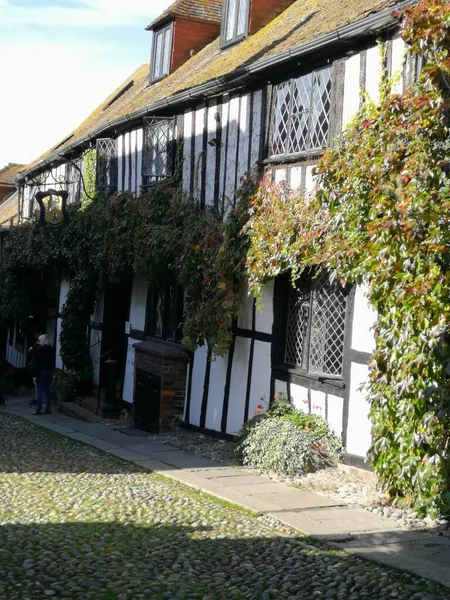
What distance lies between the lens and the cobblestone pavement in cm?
558

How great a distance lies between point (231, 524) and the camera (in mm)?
7441

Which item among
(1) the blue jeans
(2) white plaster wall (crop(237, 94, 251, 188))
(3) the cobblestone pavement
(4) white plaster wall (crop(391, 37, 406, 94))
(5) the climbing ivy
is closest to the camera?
(3) the cobblestone pavement

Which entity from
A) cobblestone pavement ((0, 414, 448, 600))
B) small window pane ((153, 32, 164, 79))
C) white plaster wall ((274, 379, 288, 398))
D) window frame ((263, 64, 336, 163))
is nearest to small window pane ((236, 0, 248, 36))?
small window pane ((153, 32, 164, 79))

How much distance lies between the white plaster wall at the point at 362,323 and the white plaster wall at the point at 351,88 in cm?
202

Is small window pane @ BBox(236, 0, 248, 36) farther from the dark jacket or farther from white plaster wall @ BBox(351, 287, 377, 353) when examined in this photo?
white plaster wall @ BBox(351, 287, 377, 353)

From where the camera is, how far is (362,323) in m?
9.22

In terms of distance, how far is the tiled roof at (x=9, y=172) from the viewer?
1261 inches

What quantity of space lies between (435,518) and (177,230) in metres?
6.60

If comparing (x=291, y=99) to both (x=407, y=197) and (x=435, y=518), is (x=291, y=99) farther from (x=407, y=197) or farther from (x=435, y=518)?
(x=435, y=518)

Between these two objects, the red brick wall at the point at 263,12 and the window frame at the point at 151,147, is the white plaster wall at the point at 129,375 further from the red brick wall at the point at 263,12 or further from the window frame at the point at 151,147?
the red brick wall at the point at 263,12

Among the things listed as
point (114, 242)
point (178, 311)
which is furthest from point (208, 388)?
point (114, 242)

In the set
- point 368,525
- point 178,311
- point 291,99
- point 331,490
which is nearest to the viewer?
point 368,525

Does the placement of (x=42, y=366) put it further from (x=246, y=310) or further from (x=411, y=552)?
(x=411, y=552)

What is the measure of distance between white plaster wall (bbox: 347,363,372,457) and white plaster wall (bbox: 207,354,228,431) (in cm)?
300
